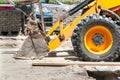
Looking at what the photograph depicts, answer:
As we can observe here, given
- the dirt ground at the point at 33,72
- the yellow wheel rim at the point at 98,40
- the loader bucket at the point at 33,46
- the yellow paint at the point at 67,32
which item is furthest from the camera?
the loader bucket at the point at 33,46

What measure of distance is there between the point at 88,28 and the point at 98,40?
0.38 meters

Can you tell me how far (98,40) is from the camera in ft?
38.1

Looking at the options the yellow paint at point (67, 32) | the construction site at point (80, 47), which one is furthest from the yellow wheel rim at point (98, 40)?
the yellow paint at point (67, 32)

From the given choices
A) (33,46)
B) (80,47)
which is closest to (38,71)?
(80,47)

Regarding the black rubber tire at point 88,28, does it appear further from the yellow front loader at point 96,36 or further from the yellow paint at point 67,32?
the yellow paint at point 67,32

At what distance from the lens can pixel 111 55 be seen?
11.5m

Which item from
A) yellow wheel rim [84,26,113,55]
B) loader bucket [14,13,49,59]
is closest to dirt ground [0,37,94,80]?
loader bucket [14,13,49,59]

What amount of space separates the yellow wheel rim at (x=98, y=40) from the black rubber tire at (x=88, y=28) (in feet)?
0.27

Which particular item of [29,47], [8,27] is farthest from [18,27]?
[29,47]

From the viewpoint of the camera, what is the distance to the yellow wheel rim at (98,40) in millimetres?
11602

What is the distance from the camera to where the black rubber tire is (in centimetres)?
1148

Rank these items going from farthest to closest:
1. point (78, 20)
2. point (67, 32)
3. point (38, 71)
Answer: point (78, 20) → point (67, 32) → point (38, 71)

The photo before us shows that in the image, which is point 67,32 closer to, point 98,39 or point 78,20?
point 78,20

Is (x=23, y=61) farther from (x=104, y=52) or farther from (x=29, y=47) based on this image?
(x=104, y=52)
